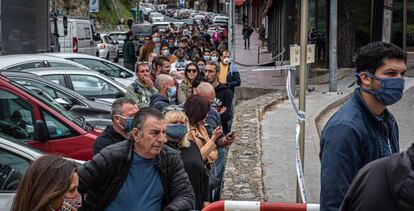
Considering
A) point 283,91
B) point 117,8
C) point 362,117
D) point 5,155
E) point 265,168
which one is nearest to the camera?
point 362,117

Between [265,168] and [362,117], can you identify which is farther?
[265,168]

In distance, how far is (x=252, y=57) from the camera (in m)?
37.6

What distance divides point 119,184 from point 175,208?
1.22 ft

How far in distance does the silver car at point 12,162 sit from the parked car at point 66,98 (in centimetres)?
422

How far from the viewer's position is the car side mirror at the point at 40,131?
726 centimetres

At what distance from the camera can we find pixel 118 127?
17.7 ft

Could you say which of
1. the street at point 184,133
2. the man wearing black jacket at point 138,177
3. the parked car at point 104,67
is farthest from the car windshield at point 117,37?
the man wearing black jacket at point 138,177

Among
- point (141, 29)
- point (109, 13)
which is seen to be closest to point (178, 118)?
point (141, 29)

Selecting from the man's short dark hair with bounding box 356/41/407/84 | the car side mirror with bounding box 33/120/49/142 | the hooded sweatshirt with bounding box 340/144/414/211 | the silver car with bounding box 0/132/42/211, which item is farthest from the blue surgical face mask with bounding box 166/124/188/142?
the hooded sweatshirt with bounding box 340/144/414/211

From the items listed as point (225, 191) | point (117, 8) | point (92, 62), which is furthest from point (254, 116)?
point (117, 8)

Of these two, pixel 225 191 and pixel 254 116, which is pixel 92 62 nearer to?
pixel 254 116

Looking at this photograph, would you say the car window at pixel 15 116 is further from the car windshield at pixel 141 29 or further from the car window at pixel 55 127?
the car windshield at pixel 141 29

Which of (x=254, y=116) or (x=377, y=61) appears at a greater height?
(x=377, y=61)

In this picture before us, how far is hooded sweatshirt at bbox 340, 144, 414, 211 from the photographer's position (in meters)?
2.22
